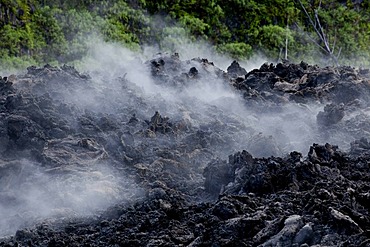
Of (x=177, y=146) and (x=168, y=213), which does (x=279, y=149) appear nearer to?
(x=177, y=146)

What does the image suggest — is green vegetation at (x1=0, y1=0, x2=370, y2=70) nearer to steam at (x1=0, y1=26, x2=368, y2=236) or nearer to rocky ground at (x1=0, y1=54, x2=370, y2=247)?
steam at (x1=0, y1=26, x2=368, y2=236)

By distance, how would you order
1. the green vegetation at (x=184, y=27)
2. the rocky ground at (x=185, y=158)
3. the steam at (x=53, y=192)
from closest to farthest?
the rocky ground at (x=185, y=158), the steam at (x=53, y=192), the green vegetation at (x=184, y=27)

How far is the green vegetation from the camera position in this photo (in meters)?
22.0

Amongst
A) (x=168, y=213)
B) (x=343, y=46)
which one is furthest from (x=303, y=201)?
(x=343, y=46)

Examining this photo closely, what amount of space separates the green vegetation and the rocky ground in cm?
884

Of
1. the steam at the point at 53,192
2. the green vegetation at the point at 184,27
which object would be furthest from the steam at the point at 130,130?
the green vegetation at the point at 184,27

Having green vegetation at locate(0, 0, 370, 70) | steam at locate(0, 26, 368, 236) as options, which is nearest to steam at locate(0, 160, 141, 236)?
steam at locate(0, 26, 368, 236)

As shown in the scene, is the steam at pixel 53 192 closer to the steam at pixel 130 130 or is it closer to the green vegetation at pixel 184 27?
the steam at pixel 130 130

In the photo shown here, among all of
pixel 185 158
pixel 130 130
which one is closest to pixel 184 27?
pixel 130 130

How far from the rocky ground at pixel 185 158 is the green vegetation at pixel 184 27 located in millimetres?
8842

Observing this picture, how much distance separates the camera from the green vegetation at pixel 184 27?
22047 mm

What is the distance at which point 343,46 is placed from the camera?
27.7 meters

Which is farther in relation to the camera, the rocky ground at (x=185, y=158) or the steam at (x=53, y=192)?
the steam at (x=53, y=192)

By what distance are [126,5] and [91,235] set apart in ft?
64.9
